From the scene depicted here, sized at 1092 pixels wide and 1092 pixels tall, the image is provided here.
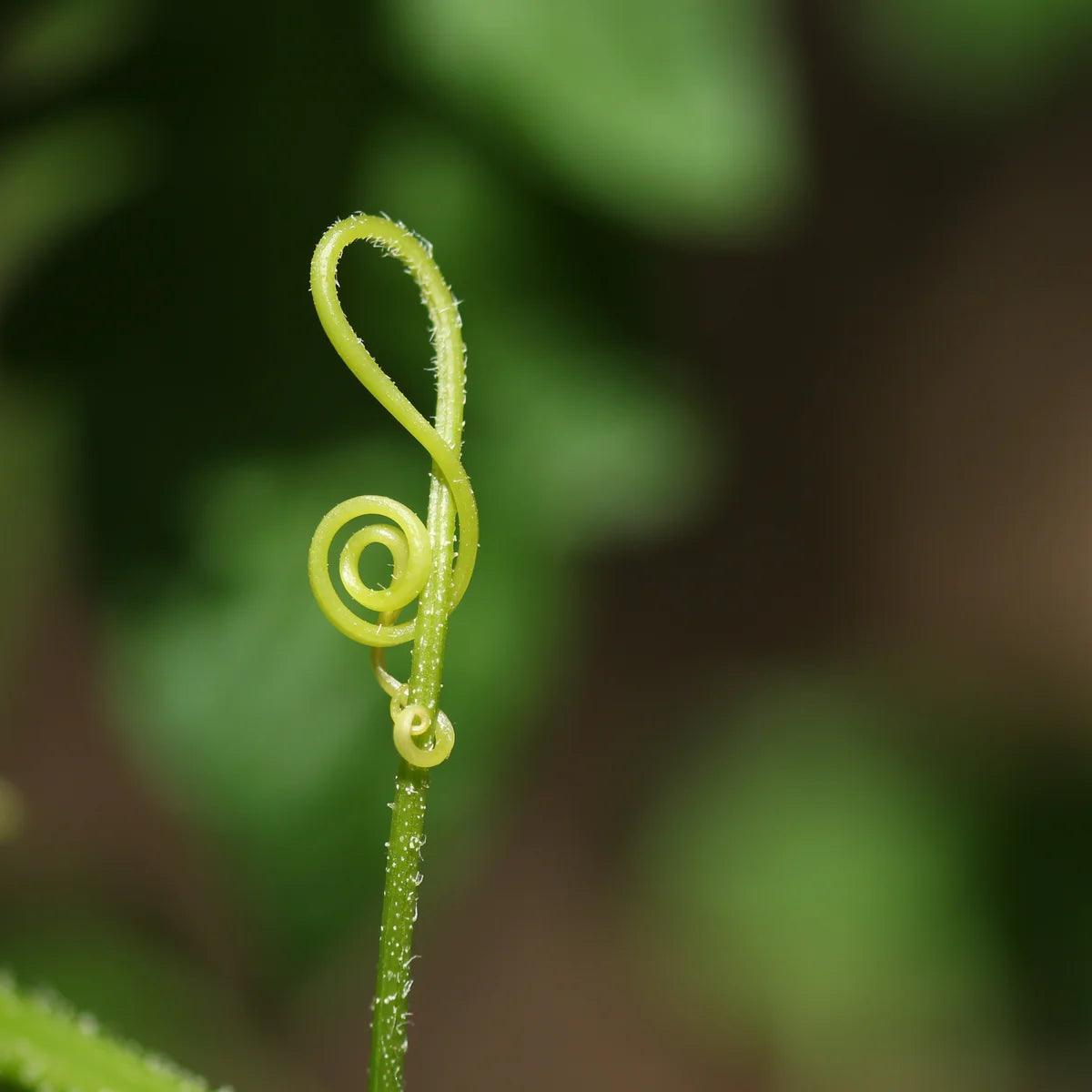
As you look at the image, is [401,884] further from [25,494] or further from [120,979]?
[120,979]

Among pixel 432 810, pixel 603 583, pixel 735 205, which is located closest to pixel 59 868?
pixel 603 583

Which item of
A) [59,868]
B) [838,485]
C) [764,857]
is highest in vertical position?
[838,485]

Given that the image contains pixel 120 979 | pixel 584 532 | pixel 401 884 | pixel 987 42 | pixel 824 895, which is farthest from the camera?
pixel 824 895

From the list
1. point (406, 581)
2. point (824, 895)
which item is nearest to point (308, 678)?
point (406, 581)

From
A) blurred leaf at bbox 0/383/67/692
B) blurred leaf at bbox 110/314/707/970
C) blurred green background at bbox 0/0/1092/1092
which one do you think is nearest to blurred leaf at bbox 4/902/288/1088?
blurred green background at bbox 0/0/1092/1092

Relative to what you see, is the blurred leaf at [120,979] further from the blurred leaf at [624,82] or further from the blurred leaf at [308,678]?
the blurred leaf at [624,82]

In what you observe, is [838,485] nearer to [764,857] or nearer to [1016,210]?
[1016,210]

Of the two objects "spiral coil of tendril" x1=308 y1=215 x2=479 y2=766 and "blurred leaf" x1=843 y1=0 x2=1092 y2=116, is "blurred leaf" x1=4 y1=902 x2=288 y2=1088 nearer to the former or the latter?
"spiral coil of tendril" x1=308 y1=215 x2=479 y2=766
